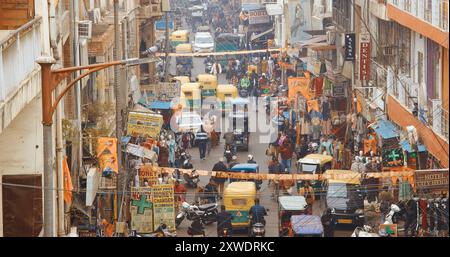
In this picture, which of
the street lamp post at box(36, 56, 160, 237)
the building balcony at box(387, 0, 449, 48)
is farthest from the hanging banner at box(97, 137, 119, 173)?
the street lamp post at box(36, 56, 160, 237)

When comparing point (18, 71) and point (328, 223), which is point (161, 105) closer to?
point (328, 223)

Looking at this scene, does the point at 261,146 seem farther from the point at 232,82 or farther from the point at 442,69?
the point at 232,82

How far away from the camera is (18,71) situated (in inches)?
811

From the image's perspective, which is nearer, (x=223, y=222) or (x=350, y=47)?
(x=223, y=222)

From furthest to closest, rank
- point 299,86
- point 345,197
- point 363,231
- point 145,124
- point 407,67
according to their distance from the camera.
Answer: point 299,86 < point 407,67 < point 145,124 < point 345,197 < point 363,231

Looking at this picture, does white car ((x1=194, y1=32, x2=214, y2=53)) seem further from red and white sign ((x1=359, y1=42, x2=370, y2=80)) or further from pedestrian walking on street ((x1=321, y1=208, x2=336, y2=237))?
pedestrian walking on street ((x1=321, y1=208, x2=336, y2=237))

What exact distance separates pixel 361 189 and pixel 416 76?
19.1 ft

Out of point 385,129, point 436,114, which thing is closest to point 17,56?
point 436,114

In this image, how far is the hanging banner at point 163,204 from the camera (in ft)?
94.0

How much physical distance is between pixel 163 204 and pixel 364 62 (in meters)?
14.3

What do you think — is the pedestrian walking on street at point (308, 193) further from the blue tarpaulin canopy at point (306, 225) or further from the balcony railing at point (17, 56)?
the balcony railing at point (17, 56)

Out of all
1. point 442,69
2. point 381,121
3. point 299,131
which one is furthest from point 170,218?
→ point 299,131
